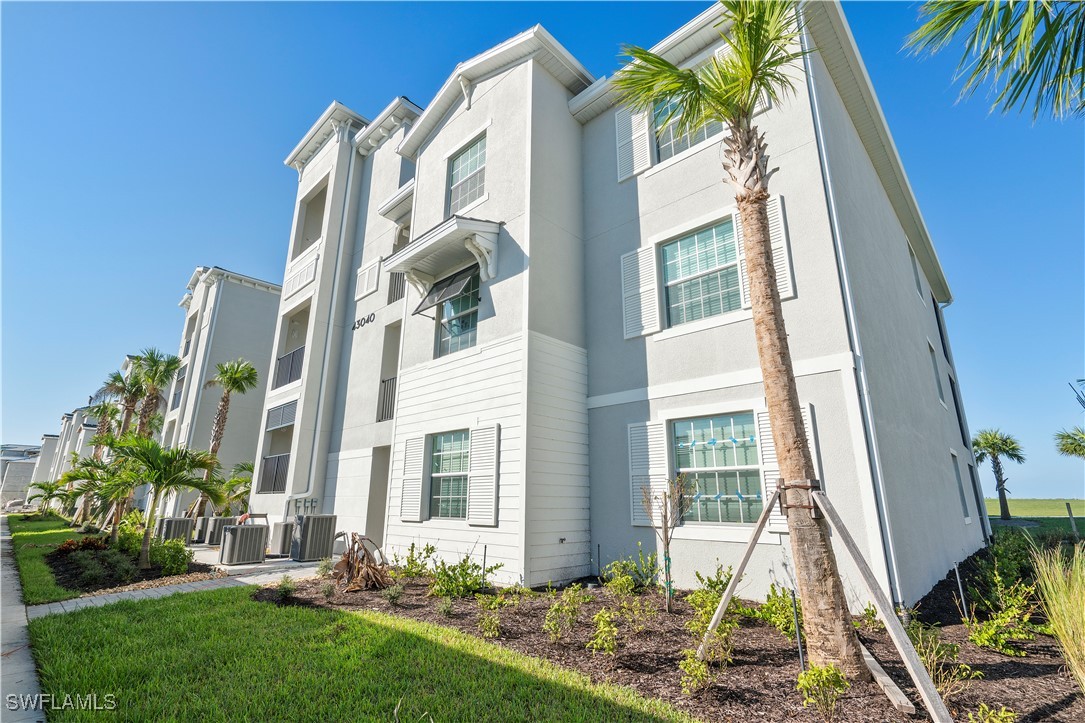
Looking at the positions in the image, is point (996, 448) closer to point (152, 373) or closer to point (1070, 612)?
point (1070, 612)

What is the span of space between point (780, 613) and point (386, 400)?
1058 centimetres

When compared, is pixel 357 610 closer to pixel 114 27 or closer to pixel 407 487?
pixel 407 487

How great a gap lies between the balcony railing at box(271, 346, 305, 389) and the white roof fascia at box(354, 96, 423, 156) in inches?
Result: 309

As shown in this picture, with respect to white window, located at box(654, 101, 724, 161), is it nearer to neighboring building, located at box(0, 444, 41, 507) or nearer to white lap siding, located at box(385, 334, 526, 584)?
white lap siding, located at box(385, 334, 526, 584)

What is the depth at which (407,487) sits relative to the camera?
1071cm

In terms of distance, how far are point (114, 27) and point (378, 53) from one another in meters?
4.50

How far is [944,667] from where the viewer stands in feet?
15.0

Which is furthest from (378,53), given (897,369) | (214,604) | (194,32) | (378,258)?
(897,369)

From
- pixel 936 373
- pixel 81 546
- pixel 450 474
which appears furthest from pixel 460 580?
pixel 936 373

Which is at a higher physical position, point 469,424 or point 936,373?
point 936,373

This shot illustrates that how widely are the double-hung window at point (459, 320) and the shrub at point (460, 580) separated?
4.59m

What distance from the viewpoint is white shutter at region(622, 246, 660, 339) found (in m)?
9.14

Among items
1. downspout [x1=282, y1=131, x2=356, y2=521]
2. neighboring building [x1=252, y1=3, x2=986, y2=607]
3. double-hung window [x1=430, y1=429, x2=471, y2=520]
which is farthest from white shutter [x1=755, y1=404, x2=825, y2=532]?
downspout [x1=282, y1=131, x2=356, y2=521]

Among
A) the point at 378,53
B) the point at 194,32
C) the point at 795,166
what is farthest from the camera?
the point at 378,53
